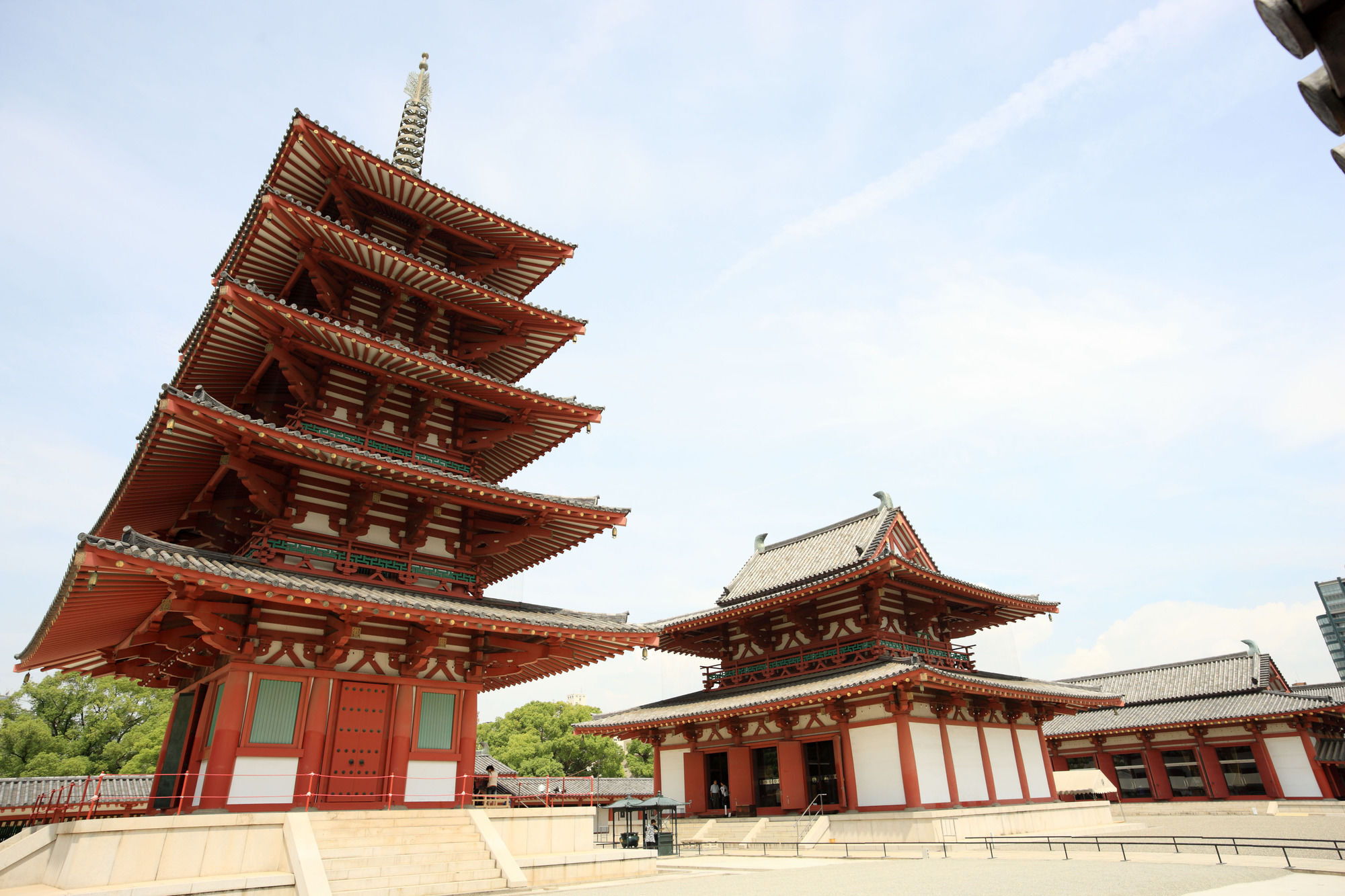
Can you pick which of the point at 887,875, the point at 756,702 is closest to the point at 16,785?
the point at 756,702

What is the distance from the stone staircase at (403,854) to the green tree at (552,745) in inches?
2149

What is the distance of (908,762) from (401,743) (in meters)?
16.3

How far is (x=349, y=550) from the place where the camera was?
1622cm

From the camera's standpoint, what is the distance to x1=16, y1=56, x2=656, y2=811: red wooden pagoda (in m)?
13.8

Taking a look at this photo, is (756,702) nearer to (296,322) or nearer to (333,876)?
(333,876)

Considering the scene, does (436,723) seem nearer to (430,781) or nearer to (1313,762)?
(430,781)

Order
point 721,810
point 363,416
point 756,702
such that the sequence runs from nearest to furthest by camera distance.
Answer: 1. point 363,416
2. point 756,702
3. point 721,810

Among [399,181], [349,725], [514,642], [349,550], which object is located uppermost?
[399,181]

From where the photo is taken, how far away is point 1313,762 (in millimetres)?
34406

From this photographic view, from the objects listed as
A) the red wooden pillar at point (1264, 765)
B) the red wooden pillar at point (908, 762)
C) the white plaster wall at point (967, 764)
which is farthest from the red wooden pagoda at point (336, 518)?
the red wooden pillar at point (1264, 765)

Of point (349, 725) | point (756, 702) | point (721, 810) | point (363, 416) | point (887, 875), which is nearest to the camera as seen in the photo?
point (349, 725)

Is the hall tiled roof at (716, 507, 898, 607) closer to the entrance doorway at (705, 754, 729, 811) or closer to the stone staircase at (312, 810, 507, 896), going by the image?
the entrance doorway at (705, 754, 729, 811)

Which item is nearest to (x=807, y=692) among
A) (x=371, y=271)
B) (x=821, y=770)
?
(x=821, y=770)

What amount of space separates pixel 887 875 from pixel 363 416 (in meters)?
16.5
